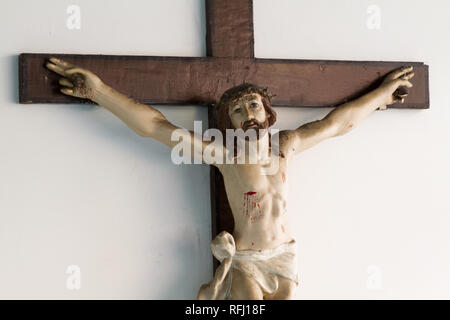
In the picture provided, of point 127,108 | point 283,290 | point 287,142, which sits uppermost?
point 127,108

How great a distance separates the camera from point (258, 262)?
2.49 m

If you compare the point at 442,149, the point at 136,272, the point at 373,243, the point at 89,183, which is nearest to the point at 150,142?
the point at 89,183

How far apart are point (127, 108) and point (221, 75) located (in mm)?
340

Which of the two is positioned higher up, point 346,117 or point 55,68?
point 55,68

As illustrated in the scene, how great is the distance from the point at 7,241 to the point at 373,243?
115 centimetres

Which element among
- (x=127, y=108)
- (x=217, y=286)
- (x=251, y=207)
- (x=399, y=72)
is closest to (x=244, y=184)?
(x=251, y=207)

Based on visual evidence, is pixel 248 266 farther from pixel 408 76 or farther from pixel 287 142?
pixel 408 76

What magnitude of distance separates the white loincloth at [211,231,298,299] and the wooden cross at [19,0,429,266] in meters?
0.15

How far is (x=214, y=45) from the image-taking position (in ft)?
8.88

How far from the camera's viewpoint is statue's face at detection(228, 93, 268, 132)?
2512mm

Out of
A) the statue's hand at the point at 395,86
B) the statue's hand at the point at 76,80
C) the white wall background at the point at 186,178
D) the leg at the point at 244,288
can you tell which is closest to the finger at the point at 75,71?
the statue's hand at the point at 76,80

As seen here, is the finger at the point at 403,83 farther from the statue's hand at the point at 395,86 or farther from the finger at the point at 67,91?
the finger at the point at 67,91

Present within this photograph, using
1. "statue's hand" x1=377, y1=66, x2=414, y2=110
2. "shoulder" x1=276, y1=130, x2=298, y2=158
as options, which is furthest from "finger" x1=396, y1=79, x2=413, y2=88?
"shoulder" x1=276, y1=130, x2=298, y2=158

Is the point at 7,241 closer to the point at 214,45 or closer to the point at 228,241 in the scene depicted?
the point at 228,241
